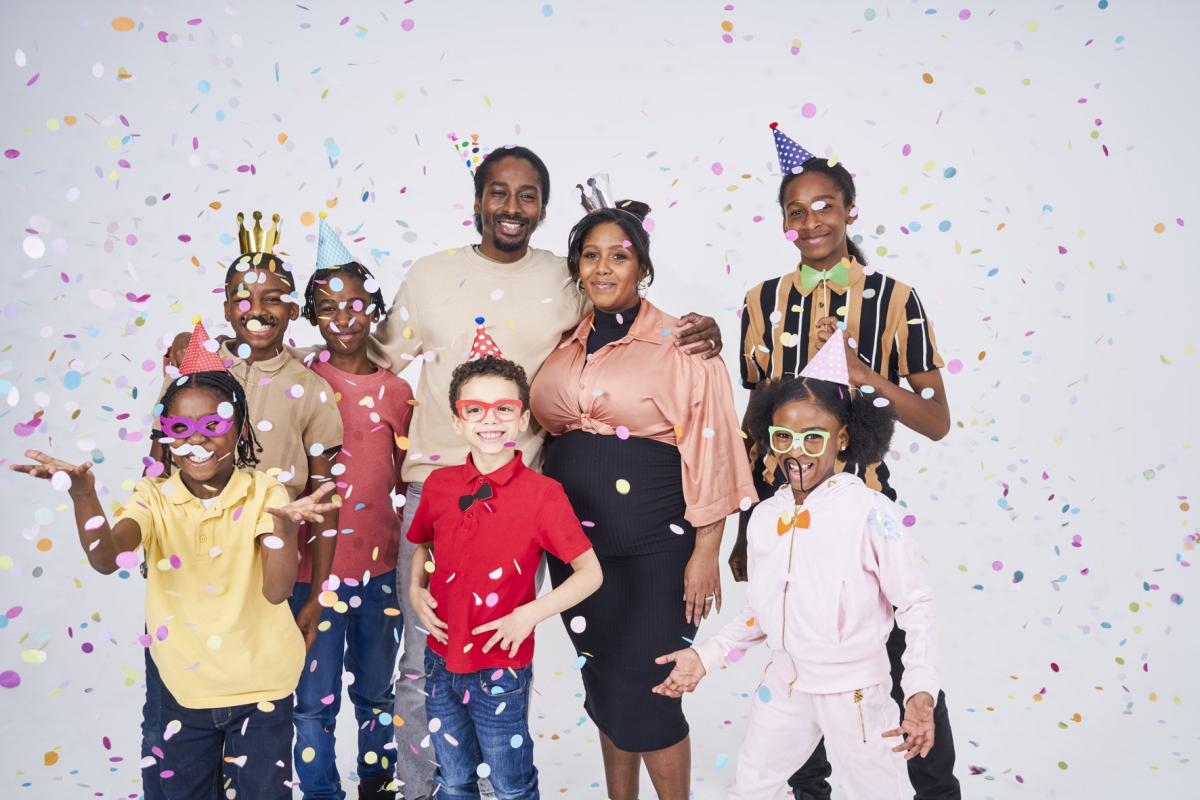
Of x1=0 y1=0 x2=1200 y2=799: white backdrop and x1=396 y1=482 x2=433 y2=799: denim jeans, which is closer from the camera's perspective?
x1=396 y1=482 x2=433 y2=799: denim jeans

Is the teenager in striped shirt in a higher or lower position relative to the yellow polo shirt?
higher

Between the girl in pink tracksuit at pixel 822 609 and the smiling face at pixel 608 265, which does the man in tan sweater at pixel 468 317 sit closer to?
the smiling face at pixel 608 265

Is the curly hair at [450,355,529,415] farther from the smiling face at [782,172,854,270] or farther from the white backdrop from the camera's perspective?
the white backdrop

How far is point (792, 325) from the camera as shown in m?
3.13

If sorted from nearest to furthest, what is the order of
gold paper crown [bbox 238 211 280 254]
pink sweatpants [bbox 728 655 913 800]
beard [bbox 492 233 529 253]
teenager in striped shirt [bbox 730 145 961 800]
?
pink sweatpants [bbox 728 655 913 800] → teenager in striped shirt [bbox 730 145 961 800] → beard [bbox 492 233 529 253] → gold paper crown [bbox 238 211 280 254]

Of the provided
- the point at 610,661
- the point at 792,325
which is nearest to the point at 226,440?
the point at 610,661

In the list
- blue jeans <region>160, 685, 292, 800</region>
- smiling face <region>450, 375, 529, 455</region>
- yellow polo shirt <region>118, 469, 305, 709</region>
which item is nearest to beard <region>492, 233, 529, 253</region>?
smiling face <region>450, 375, 529, 455</region>

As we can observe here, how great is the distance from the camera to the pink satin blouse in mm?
3035

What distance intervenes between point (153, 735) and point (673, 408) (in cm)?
162

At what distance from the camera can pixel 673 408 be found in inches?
120

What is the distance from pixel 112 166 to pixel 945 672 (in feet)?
14.0

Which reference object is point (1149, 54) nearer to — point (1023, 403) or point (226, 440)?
point (1023, 403)

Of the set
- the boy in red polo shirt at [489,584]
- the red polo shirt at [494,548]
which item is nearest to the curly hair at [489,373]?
the boy in red polo shirt at [489,584]

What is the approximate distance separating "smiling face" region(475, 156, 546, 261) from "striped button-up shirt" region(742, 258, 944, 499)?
2.53 feet
